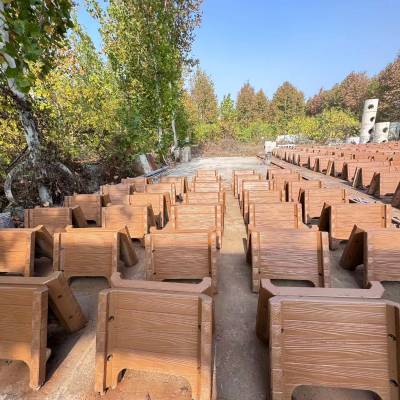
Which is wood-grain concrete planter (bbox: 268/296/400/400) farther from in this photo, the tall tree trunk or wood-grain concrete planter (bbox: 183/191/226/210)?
the tall tree trunk

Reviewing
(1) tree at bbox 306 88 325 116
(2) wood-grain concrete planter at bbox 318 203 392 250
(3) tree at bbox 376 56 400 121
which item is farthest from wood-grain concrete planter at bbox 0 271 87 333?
(1) tree at bbox 306 88 325 116

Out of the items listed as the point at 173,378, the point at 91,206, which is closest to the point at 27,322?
the point at 173,378

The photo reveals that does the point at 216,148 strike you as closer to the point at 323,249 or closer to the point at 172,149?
the point at 172,149

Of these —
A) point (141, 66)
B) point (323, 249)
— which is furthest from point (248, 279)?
point (141, 66)

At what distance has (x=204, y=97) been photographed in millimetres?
44969

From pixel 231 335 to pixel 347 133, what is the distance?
41328 millimetres

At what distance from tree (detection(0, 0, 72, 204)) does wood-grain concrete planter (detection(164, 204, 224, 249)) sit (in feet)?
7.93

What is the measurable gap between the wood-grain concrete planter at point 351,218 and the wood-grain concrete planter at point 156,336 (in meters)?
2.94

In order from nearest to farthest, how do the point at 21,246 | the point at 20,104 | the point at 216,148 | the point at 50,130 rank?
1. the point at 21,246
2. the point at 20,104
3. the point at 50,130
4. the point at 216,148

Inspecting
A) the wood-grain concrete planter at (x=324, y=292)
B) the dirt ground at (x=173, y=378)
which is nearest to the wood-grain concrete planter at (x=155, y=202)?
the dirt ground at (x=173, y=378)

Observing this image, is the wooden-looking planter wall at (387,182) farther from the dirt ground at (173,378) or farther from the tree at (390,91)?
the tree at (390,91)

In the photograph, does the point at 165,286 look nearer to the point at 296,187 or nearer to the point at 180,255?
the point at 180,255

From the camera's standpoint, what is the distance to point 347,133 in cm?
3622

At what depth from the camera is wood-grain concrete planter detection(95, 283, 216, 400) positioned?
1.54 m
